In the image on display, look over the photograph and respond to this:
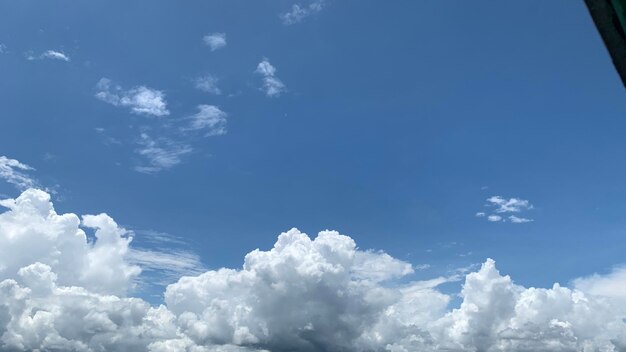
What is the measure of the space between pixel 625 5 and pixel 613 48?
0.46 metres

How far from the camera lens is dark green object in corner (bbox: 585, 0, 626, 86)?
4.08m

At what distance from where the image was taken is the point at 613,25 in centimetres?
421

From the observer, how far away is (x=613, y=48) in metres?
4.37

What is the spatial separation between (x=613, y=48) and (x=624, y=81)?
32cm

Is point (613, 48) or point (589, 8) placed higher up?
point (589, 8)

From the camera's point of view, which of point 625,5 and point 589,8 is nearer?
point 625,5

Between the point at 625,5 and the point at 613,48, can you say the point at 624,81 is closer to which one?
the point at 613,48

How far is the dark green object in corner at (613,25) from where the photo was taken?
4082 mm

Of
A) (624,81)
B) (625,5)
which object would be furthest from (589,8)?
(624,81)

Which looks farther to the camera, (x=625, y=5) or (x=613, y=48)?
(x=613, y=48)

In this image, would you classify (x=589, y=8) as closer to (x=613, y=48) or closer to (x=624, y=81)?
(x=613, y=48)

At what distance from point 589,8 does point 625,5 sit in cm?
38

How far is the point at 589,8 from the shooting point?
438 cm

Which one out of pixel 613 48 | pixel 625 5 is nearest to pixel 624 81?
pixel 613 48
